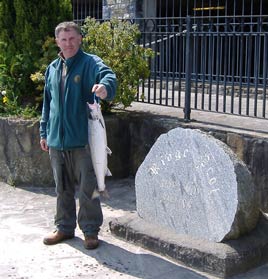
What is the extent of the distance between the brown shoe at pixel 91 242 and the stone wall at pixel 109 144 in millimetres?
1984

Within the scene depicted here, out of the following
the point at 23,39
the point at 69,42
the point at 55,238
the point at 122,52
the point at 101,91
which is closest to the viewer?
the point at 101,91

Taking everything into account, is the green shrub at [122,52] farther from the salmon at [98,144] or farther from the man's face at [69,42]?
the salmon at [98,144]

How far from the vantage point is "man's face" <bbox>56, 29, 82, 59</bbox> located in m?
4.69

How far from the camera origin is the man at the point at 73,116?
186 inches

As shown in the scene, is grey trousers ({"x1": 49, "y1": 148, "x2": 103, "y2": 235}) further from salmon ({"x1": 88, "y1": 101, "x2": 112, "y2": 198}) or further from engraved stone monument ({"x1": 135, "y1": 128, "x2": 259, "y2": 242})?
engraved stone monument ({"x1": 135, "y1": 128, "x2": 259, "y2": 242})

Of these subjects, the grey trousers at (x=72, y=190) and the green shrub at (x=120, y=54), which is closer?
the grey trousers at (x=72, y=190)

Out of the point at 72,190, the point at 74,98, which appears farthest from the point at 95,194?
the point at 74,98

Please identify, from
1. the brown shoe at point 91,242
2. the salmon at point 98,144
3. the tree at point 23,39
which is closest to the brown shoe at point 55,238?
the brown shoe at point 91,242

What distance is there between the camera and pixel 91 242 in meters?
4.88

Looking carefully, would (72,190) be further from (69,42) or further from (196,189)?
(69,42)

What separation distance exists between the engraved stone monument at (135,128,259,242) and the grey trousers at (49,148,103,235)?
52cm

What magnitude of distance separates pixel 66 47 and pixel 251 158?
7.02 ft

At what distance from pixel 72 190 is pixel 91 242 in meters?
0.47

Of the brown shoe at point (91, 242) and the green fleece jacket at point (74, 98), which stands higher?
the green fleece jacket at point (74, 98)
